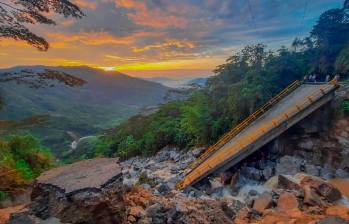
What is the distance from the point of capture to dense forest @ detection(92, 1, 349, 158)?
806 inches

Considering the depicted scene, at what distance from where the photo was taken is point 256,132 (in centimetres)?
1689

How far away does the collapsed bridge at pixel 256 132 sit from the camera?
52.9ft

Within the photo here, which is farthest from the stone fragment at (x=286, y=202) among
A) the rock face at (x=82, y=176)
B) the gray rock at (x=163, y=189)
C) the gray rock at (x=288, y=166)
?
the rock face at (x=82, y=176)

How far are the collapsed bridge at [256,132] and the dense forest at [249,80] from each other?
5.79 feet

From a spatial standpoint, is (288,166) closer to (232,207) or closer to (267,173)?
(267,173)

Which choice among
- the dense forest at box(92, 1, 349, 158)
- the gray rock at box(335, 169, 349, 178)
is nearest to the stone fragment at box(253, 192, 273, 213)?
the gray rock at box(335, 169, 349, 178)

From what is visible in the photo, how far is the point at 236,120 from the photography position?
66.1ft

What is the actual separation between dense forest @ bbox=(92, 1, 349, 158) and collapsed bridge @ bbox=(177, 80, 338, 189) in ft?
5.79

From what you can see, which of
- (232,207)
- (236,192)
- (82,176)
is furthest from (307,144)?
(82,176)

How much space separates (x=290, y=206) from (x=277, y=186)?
7.97 ft

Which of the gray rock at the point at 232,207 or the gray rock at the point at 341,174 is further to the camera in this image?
the gray rock at the point at 341,174

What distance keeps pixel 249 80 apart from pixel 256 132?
16.7 feet

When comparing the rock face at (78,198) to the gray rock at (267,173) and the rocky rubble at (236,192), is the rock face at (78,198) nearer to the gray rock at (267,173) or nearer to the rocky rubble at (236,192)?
the rocky rubble at (236,192)

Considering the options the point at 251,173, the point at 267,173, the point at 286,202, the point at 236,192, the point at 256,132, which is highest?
the point at 256,132
